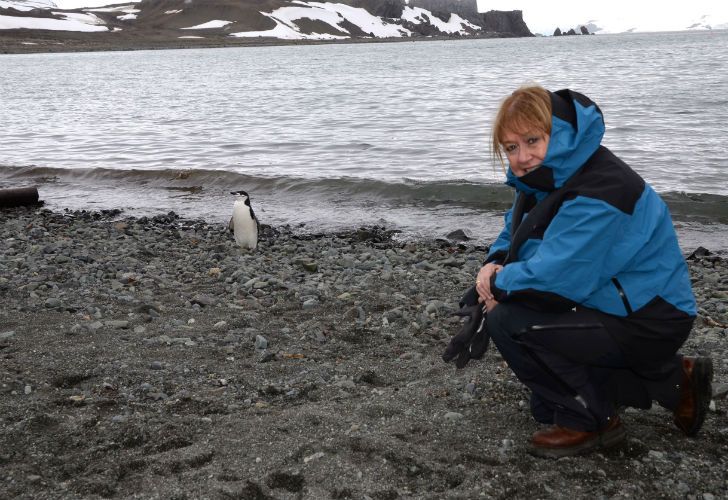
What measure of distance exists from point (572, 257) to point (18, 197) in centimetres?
1231

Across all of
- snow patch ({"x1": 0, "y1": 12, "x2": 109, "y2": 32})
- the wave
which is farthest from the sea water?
snow patch ({"x1": 0, "y1": 12, "x2": 109, "y2": 32})

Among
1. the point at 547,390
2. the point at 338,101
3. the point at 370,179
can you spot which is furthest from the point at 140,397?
the point at 338,101

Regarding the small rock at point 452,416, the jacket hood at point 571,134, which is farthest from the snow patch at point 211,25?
the jacket hood at point 571,134

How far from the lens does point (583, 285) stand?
340cm

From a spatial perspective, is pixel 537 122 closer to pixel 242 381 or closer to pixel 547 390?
pixel 547 390

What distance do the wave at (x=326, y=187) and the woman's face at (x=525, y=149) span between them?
9.36m

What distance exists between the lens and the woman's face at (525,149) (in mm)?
3539

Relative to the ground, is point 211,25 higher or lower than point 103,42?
higher

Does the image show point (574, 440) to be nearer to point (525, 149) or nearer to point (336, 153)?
point (525, 149)

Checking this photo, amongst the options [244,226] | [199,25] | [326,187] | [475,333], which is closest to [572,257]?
[475,333]

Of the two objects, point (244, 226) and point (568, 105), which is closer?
point (568, 105)

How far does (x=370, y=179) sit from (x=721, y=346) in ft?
Answer: 33.7

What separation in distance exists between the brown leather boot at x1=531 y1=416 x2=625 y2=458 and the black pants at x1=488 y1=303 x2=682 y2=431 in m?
0.05

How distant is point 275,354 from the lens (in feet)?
17.9
